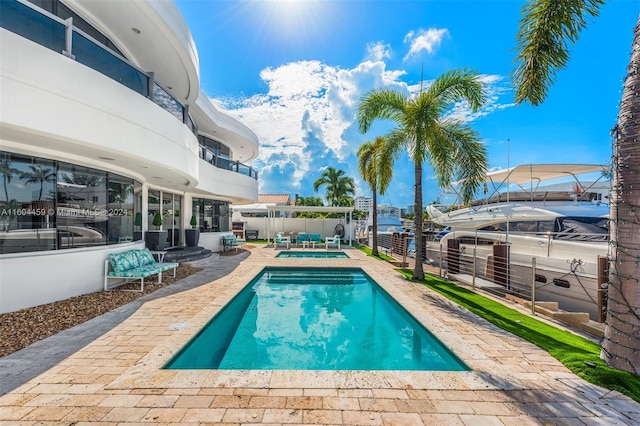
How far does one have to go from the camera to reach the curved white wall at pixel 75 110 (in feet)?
15.9

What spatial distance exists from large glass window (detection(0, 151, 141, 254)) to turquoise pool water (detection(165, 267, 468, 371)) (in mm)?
4419

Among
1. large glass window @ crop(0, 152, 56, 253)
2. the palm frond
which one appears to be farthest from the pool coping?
the palm frond

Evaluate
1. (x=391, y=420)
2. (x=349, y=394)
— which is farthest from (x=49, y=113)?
(x=391, y=420)

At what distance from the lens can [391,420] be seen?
2984 millimetres

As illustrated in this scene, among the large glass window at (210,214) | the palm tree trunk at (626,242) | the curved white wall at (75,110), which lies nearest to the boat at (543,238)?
the palm tree trunk at (626,242)

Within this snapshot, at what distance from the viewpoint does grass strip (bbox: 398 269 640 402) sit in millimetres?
3646

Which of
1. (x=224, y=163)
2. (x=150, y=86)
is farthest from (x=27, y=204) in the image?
(x=224, y=163)

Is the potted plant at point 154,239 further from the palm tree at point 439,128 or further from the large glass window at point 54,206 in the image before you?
the palm tree at point 439,128

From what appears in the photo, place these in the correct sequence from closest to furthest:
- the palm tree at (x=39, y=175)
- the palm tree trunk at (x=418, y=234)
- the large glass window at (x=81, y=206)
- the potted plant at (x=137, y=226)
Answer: the palm tree at (x=39, y=175)
the large glass window at (x=81, y=206)
the palm tree trunk at (x=418, y=234)
the potted plant at (x=137, y=226)

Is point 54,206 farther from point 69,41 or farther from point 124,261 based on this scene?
point 69,41

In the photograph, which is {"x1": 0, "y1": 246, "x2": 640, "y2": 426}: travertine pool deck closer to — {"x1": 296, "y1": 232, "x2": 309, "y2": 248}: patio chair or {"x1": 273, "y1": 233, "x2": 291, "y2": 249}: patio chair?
{"x1": 273, "y1": 233, "x2": 291, "y2": 249}: patio chair

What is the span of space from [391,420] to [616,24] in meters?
8.59

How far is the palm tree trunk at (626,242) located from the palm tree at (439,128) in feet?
18.2

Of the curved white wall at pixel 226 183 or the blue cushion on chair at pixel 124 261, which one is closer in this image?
the blue cushion on chair at pixel 124 261
